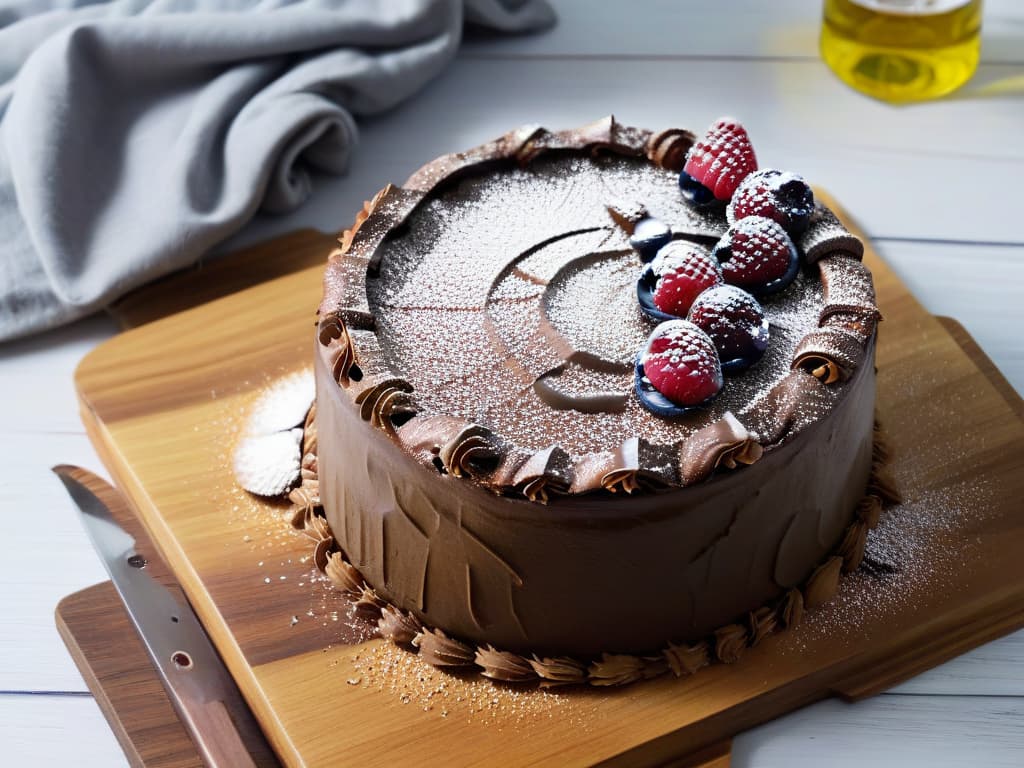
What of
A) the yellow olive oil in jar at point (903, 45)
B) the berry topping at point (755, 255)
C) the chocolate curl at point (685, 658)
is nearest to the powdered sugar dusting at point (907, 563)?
the chocolate curl at point (685, 658)

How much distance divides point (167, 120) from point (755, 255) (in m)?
1.30

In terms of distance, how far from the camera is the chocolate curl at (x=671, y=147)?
2314 mm

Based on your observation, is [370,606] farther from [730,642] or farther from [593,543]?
[730,642]

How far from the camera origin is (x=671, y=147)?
7.59 feet

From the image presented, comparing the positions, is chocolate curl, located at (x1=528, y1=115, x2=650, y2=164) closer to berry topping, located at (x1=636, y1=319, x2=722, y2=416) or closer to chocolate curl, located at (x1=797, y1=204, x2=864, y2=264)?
chocolate curl, located at (x1=797, y1=204, x2=864, y2=264)

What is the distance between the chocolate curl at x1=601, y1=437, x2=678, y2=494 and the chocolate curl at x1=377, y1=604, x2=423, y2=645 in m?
0.39

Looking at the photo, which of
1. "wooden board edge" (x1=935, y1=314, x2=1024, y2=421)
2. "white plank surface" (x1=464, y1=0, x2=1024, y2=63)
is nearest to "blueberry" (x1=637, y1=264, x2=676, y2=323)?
"wooden board edge" (x1=935, y1=314, x2=1024, y2=421)

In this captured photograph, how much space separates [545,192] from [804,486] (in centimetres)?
66

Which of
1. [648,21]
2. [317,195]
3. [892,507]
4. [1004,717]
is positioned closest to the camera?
[1004,717]

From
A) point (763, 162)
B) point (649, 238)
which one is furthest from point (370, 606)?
point (763, 162)

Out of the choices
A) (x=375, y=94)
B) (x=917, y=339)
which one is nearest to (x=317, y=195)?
(x=375, y=94)

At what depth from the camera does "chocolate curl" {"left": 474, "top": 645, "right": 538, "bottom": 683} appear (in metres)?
1.95

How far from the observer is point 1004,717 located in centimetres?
198

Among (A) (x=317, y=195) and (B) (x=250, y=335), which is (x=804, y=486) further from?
(A) (x=317, y=195)
